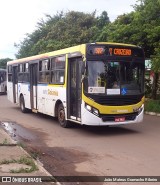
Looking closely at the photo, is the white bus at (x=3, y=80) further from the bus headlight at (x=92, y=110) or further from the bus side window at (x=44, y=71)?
the bus headlight at (x=92, y=110)

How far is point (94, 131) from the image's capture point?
13422 mm

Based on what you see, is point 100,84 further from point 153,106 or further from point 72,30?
point 72,30

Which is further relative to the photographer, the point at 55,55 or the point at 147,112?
the point at 147,112

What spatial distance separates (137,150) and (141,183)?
9.70 feet

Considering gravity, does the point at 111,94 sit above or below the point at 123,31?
below

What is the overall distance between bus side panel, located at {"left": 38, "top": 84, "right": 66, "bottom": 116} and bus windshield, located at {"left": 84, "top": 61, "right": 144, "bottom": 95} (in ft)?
6.01

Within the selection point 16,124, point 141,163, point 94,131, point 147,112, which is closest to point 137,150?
point 141,163

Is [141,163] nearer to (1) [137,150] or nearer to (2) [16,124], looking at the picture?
(1) [137,150]

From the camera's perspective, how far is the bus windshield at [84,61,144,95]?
40.0 feet

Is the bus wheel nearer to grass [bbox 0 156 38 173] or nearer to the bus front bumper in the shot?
the bus front bumper

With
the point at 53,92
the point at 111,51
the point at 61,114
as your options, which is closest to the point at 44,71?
the point at 53,92

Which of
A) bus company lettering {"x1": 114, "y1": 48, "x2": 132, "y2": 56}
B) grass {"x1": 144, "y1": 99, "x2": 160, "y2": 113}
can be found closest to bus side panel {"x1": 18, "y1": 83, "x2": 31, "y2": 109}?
grass {"x1": 144, "y1": 99, "x2": 160, "y2": 113}

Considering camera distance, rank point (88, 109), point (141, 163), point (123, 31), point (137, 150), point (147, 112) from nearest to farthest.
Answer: point (141, 163)
point (137, 150)
point (88, 109)
point (147, 112)
point (123, 31)

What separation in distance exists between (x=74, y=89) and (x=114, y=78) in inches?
60.0
